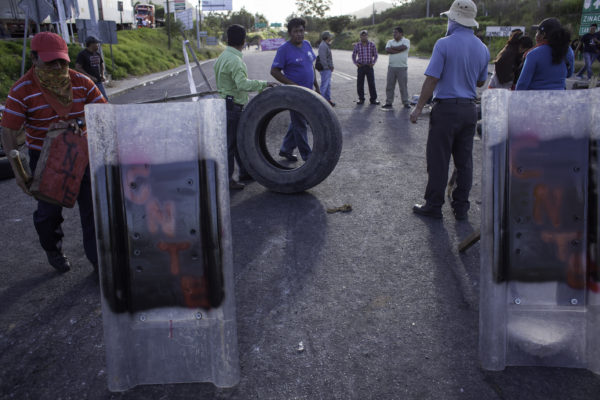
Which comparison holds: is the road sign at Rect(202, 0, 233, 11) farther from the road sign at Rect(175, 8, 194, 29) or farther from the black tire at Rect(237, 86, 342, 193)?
the black tire at Rect(237, 86, 342, 193)

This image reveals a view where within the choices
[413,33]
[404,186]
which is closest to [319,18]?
[413,33]

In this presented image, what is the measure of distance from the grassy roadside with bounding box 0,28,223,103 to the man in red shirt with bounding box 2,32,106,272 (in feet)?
43.4

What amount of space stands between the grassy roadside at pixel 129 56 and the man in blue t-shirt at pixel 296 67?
1155 centimetres

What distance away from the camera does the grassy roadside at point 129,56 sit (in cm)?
1700

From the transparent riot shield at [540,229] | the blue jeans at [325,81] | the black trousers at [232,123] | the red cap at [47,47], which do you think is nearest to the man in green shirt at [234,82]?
the black trousers at [232,123]

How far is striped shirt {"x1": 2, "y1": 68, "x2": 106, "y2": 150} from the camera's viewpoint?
3436 millimetres

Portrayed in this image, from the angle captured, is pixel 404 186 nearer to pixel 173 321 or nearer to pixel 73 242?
pixel 73 242

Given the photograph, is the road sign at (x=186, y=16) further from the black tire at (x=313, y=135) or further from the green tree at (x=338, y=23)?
the green tree at (x=338, y=23)

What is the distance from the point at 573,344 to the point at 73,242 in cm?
408

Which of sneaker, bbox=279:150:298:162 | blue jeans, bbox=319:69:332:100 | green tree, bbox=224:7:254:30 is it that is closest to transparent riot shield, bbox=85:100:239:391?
sneaker, bbox=279:150:298:162

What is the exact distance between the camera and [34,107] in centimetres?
350

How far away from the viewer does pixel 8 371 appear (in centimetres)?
275

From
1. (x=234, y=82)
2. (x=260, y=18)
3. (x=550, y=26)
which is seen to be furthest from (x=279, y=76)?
(x=260, y=18)

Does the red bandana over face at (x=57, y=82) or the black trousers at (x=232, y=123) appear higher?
the red bandana over face at (x=57, y=82)
